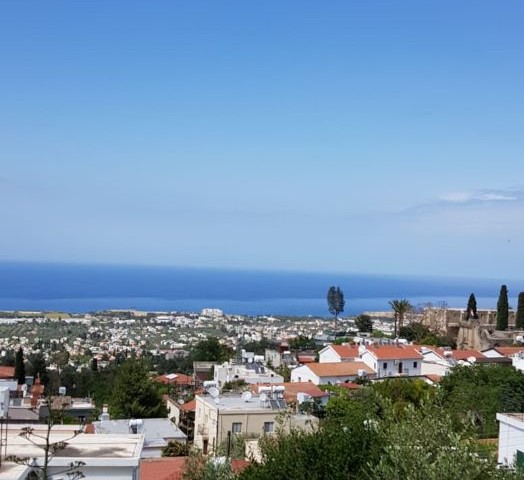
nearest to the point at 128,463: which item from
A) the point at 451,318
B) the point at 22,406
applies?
the point at 22,406

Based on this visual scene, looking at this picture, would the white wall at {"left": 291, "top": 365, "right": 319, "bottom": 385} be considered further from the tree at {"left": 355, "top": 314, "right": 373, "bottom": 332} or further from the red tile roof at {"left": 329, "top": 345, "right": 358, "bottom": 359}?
the tree at {"left": 355, "top": 314, "right": 373, "bottom": 332}

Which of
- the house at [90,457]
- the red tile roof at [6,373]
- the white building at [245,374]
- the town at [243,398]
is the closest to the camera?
the house at [90,457]

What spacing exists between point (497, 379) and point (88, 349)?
55675mm

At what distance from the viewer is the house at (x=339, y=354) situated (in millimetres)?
43688

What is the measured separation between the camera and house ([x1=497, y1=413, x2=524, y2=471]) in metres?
14.7

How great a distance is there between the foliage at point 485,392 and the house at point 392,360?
349 inches

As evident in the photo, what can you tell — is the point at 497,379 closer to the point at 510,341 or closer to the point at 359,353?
the point at 359,353

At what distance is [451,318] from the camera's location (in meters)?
58.7

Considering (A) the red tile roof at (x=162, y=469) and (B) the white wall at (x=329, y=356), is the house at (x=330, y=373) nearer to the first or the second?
(B) the white wall at (x=329, y=356)

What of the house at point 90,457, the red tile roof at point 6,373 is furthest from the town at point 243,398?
the red tile roof at point 6,373

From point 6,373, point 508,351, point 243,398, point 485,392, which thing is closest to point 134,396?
point 243,398

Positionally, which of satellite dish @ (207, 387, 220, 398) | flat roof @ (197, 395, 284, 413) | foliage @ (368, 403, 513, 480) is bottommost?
flat roof @ (197, 395, 284, 413)

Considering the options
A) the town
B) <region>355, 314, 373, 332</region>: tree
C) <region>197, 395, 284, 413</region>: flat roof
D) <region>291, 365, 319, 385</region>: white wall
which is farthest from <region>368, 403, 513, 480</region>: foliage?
<region>355, 314, 373, 332</region>: tree

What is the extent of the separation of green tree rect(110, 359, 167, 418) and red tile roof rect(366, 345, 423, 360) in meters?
16.7
